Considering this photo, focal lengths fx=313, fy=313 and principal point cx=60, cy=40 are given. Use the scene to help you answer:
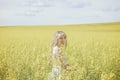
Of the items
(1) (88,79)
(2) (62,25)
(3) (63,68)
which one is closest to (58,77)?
(3) (63,68)

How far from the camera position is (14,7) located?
7.89ft

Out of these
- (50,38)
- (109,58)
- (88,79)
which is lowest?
(88,79)

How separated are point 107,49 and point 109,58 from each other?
0.23ft

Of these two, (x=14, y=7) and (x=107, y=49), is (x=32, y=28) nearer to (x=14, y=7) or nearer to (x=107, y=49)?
(x=14, y=7)

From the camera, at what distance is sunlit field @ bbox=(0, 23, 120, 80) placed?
2.35m

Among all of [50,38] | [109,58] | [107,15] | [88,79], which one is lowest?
[88,79]

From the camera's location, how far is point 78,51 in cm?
237

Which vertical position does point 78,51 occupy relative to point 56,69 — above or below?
above

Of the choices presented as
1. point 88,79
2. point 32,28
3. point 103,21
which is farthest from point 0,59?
point 103,21

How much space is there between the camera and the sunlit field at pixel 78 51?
2.35 metres

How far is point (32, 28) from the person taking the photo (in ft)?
7.84

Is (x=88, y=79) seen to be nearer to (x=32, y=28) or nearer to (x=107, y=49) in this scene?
(x=107, y=49)

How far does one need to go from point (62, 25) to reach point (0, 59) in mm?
549

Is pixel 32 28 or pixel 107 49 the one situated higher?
pixel 32 28
